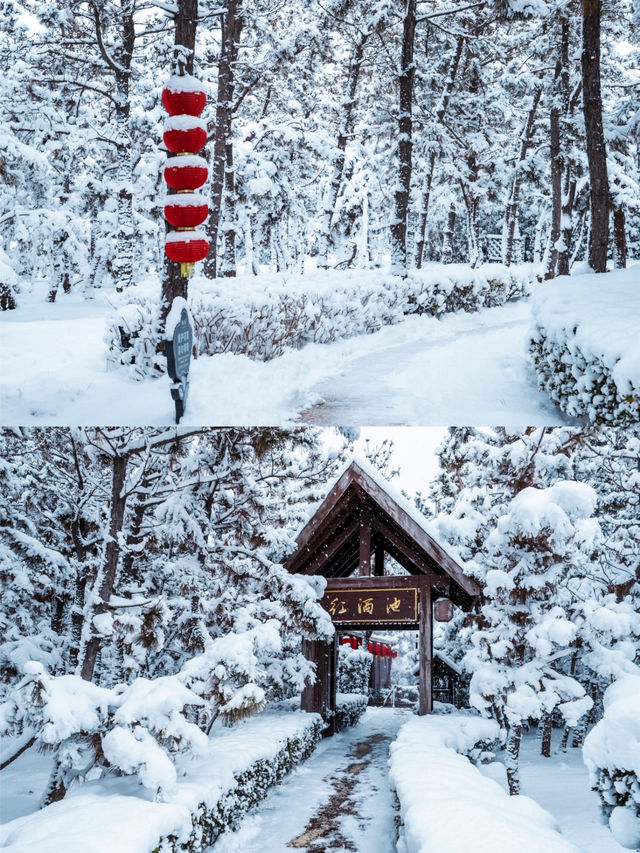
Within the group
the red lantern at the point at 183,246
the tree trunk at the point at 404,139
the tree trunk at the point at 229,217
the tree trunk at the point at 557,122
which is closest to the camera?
the red lantern at the point at 183,246

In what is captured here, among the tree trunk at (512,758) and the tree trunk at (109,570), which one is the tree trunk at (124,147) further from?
the tree trunk at (512,758)

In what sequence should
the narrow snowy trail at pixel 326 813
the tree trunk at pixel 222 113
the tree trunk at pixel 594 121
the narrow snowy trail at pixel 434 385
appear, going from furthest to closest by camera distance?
the tree trunk at pixel 222 113 < the tree trunk at pixel 594 121 < the narrow snowy trail at pixel 434 385 < the narrow snowy trail at pixel 326 813

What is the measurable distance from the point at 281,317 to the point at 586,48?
7463mm

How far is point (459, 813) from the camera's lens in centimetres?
464

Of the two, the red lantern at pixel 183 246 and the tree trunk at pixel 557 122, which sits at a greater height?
the tree trunk at pixel 557 122

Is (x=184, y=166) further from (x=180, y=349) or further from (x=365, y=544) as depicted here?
(x=365, y=544)

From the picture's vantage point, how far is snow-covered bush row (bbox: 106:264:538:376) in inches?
381

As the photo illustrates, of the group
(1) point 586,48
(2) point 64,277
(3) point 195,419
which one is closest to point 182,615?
(3) point 195,419

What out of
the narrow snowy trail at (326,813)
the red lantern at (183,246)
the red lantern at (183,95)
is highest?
the red lantern at (183,95)

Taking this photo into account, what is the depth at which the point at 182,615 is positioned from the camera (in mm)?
9203

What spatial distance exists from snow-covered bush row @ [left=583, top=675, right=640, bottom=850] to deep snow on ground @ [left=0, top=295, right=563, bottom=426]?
428 cm

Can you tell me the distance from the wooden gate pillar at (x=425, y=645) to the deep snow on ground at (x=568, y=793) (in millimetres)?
2125

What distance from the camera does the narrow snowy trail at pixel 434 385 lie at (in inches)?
326

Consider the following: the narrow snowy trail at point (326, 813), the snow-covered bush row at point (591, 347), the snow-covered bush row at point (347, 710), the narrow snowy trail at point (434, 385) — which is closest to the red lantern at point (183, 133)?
the narrow snowy trail at point (434, 385)
